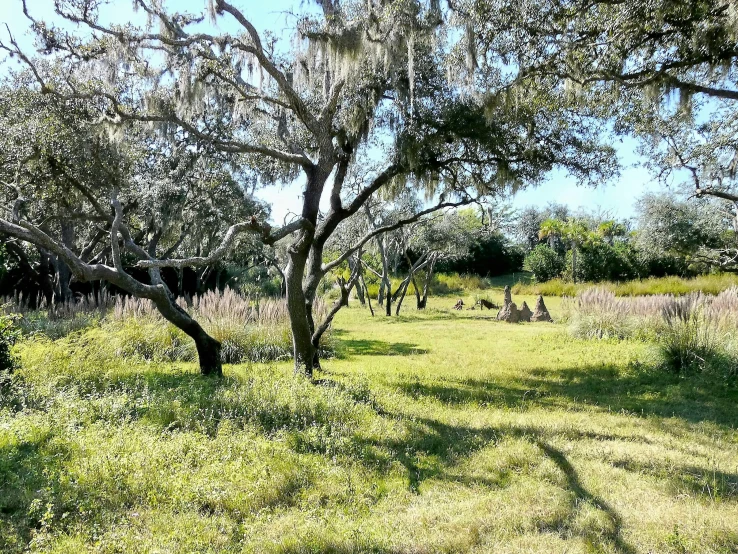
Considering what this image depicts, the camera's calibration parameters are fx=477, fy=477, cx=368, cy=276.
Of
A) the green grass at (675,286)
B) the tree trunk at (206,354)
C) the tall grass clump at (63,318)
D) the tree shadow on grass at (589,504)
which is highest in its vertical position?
the green grass at (675,286)

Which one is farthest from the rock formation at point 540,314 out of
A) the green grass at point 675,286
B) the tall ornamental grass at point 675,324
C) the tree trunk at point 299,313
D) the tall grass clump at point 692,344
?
the tree trunk at point 299,313

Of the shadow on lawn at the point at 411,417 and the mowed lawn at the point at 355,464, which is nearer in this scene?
the mowed lawn at the point at 355,464

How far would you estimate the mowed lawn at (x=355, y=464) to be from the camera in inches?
102

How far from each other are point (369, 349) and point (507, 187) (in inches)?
171

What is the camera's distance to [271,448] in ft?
11.9

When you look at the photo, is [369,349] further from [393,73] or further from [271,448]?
[271,448]

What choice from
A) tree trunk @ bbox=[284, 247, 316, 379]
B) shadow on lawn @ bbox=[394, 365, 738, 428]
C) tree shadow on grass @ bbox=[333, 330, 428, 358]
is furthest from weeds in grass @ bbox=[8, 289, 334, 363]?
shadow on lawn @ bbox=[394, 365, 738, 428]

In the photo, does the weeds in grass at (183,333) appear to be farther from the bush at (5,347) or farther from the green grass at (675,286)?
the green grass at (675,286)

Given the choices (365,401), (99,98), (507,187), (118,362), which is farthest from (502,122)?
(99,98)

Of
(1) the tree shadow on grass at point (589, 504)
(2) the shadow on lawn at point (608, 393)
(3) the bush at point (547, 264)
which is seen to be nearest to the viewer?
(1) the tree shadow on grass at point (589, 504)

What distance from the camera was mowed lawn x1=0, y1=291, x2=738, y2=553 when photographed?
8.47ft

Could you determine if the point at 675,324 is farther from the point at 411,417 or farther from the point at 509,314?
the point at 509,314

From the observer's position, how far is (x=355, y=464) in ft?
11.5

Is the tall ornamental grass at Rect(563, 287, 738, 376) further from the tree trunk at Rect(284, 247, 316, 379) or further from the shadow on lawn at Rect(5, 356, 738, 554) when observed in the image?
the tree trunk at Rect(284, 247, 316, 379)
